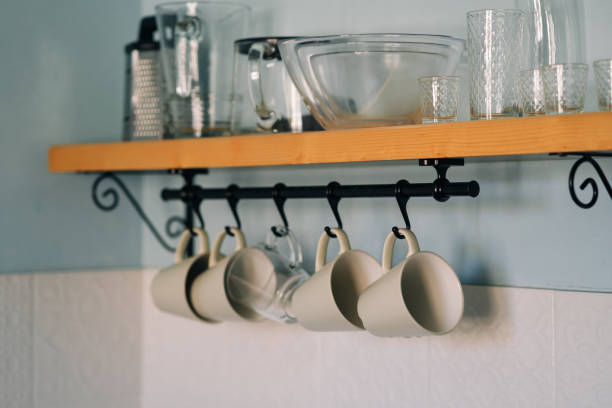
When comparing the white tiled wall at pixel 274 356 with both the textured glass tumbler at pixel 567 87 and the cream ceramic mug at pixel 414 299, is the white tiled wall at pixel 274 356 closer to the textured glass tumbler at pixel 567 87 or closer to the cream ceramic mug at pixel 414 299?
the cream ceramic mug at pixel 414 299

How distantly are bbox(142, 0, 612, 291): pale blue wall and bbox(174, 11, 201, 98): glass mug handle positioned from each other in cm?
16

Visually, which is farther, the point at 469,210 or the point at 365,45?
the point at 469,210

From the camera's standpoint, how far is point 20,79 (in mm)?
1318

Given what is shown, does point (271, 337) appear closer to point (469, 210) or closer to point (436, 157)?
point (469, 210)

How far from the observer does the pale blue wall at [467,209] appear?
3.26 ft

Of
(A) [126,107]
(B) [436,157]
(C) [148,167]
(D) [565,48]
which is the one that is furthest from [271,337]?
(D) [565,48]

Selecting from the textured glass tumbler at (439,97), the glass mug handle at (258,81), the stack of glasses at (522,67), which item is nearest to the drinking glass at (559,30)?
the stack of glasses at (522,67)

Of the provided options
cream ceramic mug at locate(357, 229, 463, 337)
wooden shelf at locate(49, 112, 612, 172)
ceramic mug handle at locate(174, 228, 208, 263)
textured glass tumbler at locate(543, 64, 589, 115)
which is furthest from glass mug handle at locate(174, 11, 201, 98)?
textured glass tumbler at locate(543, 64, 589, 115)

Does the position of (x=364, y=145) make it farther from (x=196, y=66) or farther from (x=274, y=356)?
(x=274, y=356)

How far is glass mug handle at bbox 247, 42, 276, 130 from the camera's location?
111 centimetres

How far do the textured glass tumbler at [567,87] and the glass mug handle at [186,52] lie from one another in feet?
1.95

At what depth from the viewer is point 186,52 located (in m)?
1.21

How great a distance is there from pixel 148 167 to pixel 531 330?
2.05ft

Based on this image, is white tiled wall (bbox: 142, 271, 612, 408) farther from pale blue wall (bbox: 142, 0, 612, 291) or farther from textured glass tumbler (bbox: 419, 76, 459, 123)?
textured glass tumbler (bbox: 419, 76, 459, 123)
